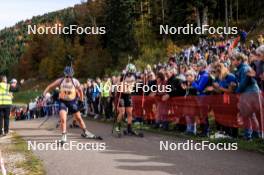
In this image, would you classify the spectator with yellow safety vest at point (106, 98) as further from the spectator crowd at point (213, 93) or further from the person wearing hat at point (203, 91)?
the person wearing hat at point (203, 91)

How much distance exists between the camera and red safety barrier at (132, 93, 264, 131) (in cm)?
1196

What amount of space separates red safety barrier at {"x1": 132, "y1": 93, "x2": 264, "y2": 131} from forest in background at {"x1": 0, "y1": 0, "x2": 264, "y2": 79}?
3281cm

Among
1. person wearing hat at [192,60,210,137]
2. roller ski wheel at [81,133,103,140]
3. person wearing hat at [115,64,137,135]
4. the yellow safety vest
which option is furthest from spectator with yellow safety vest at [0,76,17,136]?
person wearing hat at [192,60,210,137]

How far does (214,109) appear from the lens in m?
14.1

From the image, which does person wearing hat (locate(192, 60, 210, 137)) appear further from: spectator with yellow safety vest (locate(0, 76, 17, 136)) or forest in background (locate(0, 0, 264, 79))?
forest in background (locate(0, 0, 264, 79))

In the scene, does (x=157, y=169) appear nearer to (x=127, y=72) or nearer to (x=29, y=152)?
(x=29, y=152)

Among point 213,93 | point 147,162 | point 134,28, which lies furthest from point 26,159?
point 134,28

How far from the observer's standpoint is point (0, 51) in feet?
498

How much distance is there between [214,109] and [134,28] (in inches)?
2233

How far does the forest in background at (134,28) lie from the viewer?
196ft

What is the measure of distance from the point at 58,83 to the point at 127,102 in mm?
2535

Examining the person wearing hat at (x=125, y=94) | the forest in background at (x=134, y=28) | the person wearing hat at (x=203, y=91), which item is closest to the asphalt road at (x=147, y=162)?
the person wearing hat at (x=203, y=91)

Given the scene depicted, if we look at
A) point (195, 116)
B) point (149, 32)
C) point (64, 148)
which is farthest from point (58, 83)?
point (149, 32)

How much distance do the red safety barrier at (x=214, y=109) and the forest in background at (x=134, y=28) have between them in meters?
32.8
